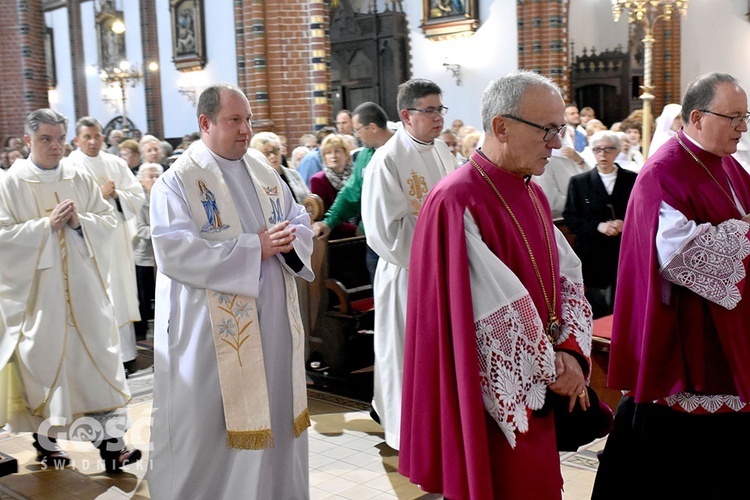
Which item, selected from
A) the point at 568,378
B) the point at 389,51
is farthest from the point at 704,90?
the point at 389,51

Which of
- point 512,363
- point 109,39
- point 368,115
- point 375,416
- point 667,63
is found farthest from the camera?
point 109,39

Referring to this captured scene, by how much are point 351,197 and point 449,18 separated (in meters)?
10.4

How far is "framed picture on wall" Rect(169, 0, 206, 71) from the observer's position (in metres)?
15.1

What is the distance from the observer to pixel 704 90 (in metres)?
3.19

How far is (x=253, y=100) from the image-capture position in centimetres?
1029

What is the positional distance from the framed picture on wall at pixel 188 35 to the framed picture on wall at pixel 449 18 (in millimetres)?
4075

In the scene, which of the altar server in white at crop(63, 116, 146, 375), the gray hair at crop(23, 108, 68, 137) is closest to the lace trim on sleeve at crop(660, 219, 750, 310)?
the gray hair at crop(23, 108, 68, 137)

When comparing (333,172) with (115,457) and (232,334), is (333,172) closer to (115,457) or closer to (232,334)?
(115,457)

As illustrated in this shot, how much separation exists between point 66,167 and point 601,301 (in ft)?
12.1

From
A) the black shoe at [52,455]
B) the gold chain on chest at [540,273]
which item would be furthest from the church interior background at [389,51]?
the gold chain on chest at [540,273]

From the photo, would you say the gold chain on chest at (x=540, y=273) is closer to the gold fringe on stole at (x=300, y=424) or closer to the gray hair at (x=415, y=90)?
Result: the gold fringe on stole at (x=300, y=424)

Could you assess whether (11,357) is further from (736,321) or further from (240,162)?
(736,321)

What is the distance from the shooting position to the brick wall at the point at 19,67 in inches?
563

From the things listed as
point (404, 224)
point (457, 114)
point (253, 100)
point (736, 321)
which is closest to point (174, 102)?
point (457, 114)
